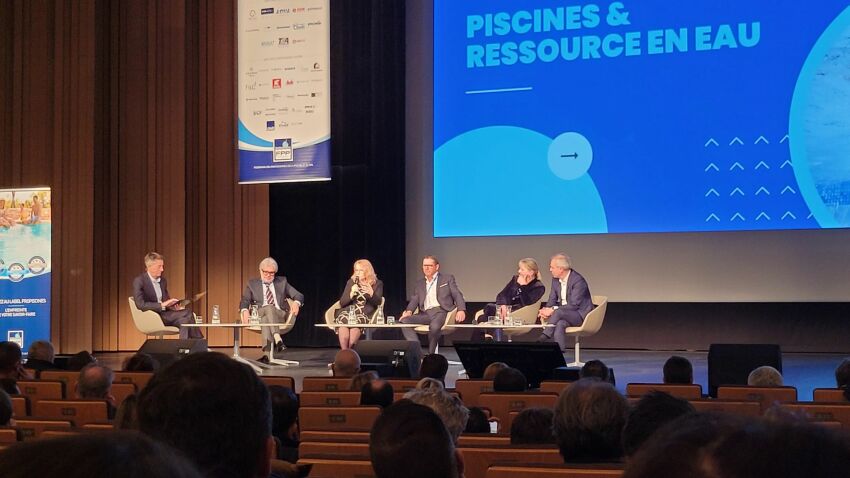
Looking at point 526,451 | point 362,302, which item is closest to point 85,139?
point 362,302

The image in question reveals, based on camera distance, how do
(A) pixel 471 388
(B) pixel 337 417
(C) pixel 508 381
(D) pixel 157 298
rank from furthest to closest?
(D) pixel 157 298
(A) pixel 471 388
(C) pixel 508 381
(B) pixel 337 417

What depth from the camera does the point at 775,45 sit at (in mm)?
9023

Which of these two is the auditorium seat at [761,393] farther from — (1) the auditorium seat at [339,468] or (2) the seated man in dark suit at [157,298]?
(2) the seated man in dark suit at [157,298]

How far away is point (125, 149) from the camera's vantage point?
11242 mm

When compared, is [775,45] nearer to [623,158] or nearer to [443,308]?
[623,158]

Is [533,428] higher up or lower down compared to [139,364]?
higher up

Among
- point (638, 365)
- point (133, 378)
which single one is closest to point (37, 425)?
point (133, 378)

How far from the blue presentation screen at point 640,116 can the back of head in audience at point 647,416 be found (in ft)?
24.5

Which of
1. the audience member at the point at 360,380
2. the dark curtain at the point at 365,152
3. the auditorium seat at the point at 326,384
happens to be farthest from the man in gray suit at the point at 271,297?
the audience member at the point at 360,380

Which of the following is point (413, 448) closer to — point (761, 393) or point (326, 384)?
point (761, 393)

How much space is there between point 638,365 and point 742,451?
851cm

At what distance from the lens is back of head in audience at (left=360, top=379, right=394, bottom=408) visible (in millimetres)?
3945

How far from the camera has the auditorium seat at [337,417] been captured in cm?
356

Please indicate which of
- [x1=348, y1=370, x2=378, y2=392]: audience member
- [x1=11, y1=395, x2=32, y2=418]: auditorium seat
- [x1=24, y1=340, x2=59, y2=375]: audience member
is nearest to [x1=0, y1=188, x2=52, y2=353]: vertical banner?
[x1=24, y1=340, x2=59, y2=375]: audience member
